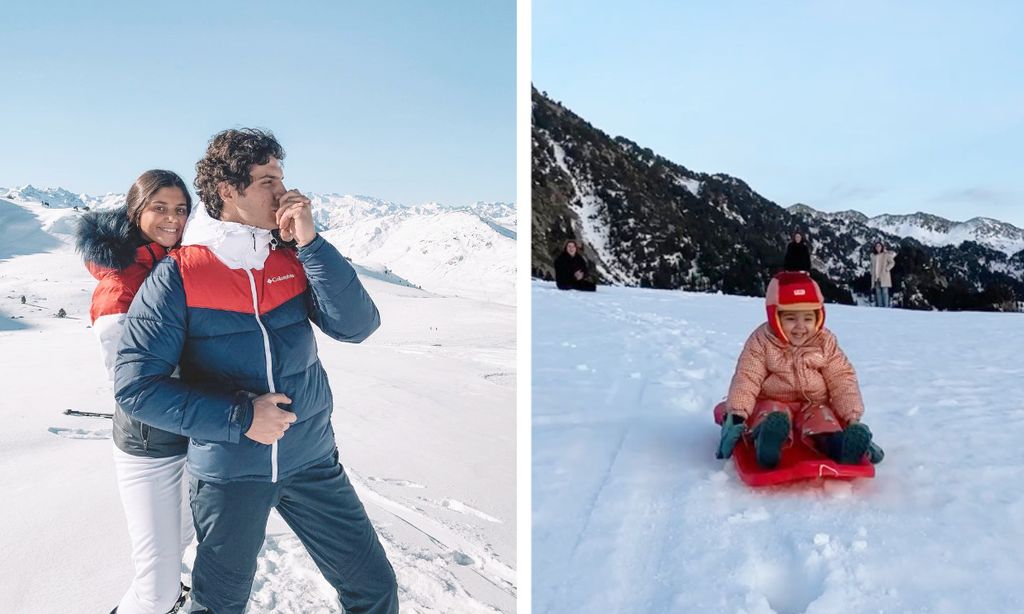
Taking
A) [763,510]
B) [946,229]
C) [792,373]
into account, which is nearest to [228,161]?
[763,510]

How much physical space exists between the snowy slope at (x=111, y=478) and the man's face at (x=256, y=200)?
0.69 metres

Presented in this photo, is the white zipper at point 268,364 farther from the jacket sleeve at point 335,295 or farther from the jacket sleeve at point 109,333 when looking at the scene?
the jacket sleeve at point 109,333

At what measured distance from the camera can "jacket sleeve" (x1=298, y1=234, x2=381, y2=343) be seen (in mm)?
1516

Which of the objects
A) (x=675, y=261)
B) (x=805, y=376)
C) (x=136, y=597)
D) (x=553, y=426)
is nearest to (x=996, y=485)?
(x=805, y=376)

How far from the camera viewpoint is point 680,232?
22.0 meters

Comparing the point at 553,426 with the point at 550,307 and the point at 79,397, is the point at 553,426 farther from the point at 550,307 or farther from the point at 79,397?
the point at 550,307

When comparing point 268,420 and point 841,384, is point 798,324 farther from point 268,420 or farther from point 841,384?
point 268,420

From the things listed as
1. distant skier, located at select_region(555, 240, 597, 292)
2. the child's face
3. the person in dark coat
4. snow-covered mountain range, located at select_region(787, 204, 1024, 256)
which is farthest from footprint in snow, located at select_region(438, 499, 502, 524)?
snow-covered mountain range, located at select_region(787, 204, 1024, 256)

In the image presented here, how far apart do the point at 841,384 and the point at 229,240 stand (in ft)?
6.93

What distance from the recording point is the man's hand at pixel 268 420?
4.78 feet

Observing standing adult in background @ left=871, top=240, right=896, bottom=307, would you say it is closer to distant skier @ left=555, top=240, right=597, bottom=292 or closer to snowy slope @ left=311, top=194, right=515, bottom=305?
distant skier @ left=555, top=240, right=597, bottom=292

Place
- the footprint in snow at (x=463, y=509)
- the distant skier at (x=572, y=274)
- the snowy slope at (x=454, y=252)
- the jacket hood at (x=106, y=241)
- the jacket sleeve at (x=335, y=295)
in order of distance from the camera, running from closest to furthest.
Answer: the jacket sleeve at (x=335, y=295) → the jacket hood at (x=106, y=241) → the footprint in snow at (x=463, y=509) → the snowy slope at (x=454, y=252) → the distant skier at (x=572, y=274)

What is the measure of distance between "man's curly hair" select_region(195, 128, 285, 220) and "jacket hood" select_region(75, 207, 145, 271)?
9.0 inches

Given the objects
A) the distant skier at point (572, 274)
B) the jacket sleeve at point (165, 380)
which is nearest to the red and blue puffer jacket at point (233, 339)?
the jacket sleeve at point (165, 380)
